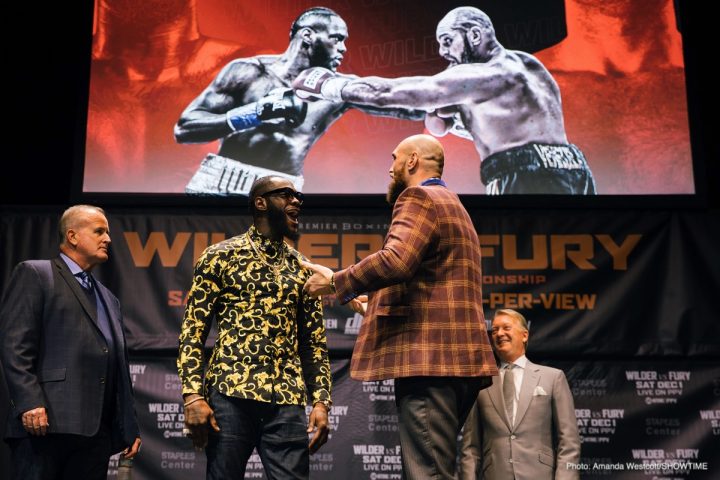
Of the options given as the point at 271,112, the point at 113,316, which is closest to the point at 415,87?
the point at 271,112

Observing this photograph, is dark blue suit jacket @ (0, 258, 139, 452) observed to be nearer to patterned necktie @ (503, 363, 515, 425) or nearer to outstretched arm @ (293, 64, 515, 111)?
patterned necktie @ (503, 363, 515, 425)

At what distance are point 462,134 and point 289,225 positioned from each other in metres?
2.39

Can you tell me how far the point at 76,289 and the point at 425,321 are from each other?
1.42m

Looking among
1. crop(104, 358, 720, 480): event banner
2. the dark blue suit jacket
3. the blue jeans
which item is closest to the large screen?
crop(104, 358, 720, 480): event banner

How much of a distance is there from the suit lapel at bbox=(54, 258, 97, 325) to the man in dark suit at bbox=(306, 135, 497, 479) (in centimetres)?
100

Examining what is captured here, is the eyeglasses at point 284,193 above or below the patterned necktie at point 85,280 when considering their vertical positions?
above

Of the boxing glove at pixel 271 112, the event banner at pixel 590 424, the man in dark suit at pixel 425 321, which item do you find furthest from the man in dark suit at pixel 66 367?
the boxing glove at pixel 271 112

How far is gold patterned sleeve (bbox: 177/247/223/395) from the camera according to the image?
260 centimetres

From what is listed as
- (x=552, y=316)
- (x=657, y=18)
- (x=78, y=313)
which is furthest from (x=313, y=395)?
(x=657, y=18)

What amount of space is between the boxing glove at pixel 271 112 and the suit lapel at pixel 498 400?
6.76ft

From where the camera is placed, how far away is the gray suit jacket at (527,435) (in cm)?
374

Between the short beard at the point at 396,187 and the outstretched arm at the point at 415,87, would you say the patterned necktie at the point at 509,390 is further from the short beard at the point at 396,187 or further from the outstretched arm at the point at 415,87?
the outstretched arm at the point at 415,87

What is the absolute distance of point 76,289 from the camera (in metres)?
3.10

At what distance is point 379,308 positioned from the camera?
101 inches
